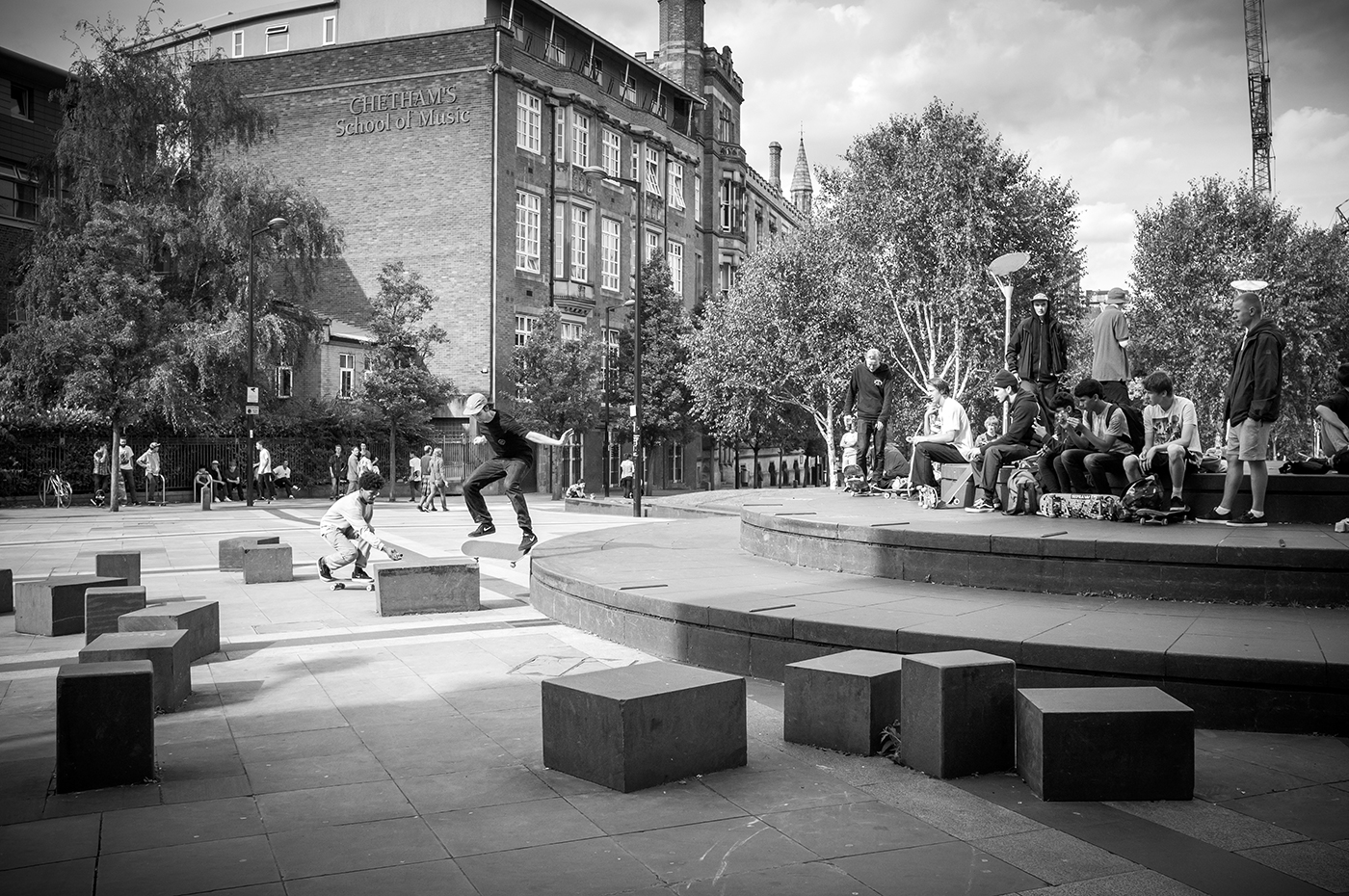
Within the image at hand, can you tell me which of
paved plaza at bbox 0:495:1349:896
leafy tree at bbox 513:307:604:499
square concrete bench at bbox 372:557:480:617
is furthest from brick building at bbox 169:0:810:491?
paved plaza at bbox 0:495:1349:896

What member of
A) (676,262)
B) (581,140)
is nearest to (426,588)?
(581,140)

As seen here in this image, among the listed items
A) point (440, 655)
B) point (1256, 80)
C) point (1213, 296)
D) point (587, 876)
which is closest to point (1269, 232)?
point (1213, 296)

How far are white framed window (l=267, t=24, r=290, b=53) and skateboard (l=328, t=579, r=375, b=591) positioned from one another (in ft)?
138

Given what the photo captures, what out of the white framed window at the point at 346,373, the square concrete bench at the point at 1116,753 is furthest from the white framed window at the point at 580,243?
the square concrete bench at the point at 1116,753

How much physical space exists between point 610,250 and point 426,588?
42.6 meters

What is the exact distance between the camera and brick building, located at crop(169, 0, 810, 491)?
42688mm

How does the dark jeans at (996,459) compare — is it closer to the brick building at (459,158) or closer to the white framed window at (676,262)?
the brick building at (459,158)

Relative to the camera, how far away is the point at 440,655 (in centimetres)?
809

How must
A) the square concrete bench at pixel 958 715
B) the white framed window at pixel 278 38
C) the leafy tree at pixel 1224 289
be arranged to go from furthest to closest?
1. the white framed window at pixel 278 38
2. the leafy tree at pixel 1224 289
3. the square concrete bench at pixel 958 715

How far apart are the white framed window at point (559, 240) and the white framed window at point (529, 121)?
2697mm

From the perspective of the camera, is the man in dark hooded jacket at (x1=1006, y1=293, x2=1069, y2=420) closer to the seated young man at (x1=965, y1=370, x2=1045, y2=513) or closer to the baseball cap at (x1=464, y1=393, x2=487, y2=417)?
the seated young man at (x1=965, y1=370, x2=1045, y2=513)

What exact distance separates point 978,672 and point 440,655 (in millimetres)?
4482

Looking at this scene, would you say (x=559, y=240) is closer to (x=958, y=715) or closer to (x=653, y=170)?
(x=653, y=170)

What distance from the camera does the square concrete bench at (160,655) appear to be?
6.12 meters
